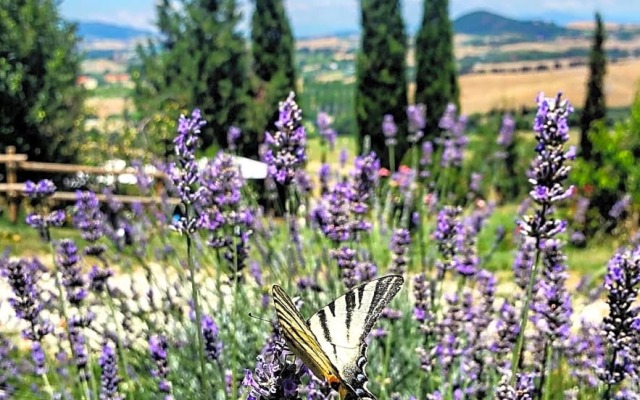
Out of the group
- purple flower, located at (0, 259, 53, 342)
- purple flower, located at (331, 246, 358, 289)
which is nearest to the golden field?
purple flower, located at (331, 246, 358, 289)

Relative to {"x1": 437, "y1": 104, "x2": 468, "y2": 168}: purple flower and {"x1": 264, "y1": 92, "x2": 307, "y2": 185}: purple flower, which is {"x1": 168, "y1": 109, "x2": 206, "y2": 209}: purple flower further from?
{"x1": 437, "y1": 104, "x2": 468, "y2": 168}: purple flower

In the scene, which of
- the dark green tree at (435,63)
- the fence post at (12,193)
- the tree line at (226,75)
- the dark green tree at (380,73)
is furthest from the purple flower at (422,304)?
the dark green tree at (435,63)

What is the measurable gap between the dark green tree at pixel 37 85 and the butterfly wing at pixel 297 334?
37.2ft

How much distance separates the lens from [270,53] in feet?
45.3

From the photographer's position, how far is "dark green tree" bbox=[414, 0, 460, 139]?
14016mm

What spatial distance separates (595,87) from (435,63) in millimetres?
3061

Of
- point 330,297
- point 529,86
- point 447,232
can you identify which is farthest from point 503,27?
point 447,232

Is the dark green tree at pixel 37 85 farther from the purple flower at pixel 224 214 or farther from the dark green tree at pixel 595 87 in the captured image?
the purple flower at pixel 224 214

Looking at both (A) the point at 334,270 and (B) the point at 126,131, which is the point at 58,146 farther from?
(A) the point at 334,270

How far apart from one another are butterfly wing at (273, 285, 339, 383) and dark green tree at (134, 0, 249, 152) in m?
11.9

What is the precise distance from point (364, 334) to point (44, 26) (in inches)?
476

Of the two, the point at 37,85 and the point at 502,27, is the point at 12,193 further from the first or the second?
the point at 502,27

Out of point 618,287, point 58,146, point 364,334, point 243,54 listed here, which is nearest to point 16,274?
point 364,334

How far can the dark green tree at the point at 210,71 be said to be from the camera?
531 inches
